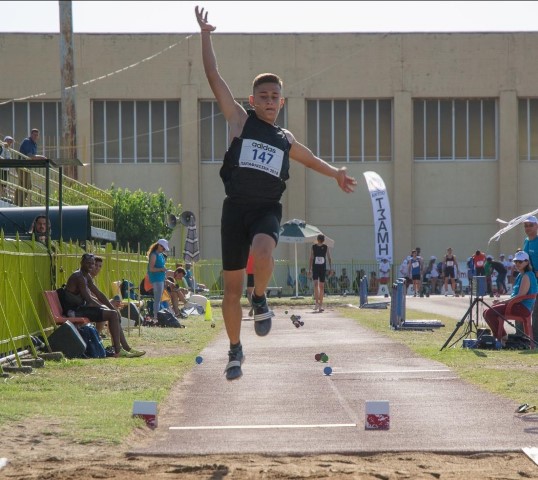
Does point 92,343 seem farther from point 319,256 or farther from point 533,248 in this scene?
point 319,256

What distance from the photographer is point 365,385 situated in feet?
39.9

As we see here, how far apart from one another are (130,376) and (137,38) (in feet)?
155

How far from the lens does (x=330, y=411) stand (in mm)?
10094

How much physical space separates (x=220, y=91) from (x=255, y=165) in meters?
0.68

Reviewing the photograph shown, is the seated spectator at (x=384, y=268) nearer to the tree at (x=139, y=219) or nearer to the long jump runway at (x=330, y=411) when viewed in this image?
the tree at (x=139, y=219)

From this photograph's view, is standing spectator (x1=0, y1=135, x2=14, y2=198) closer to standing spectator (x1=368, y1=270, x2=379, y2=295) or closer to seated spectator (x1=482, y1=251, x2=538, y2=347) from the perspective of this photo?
seated spectator (x1=482, y1=251, x2=538, y2=347)

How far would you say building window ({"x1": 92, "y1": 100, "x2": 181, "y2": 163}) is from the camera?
197 ft

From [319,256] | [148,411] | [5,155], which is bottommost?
[148,411]

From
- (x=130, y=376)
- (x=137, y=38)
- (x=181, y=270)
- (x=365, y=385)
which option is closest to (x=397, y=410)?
(x=365, y=385)

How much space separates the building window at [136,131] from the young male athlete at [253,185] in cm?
5162

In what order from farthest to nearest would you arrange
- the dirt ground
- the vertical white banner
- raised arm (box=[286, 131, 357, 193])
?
the vertical white banner
raised arm (box=[286, 131, 357, 193])
the dirt ground

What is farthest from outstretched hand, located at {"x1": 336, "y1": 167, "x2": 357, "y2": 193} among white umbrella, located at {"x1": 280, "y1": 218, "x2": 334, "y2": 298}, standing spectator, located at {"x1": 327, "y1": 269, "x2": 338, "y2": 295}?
standing spectator, located at {"x1": 327, "y1": 269, "x2": 338, "y2": 295}

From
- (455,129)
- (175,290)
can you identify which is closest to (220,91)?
(175,290)

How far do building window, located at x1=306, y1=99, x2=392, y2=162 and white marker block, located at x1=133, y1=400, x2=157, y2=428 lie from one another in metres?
51.5
